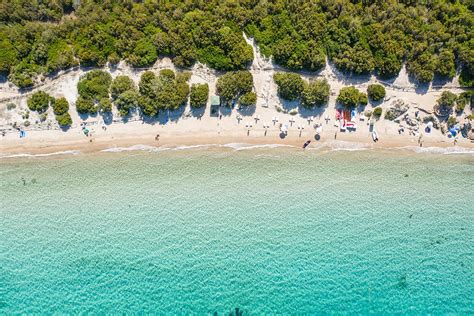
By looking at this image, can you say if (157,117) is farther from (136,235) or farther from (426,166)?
(426,166)

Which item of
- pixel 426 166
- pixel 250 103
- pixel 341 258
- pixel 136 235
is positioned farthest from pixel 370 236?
pixel 136 235

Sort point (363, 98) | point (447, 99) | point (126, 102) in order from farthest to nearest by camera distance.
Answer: point (363, 98)
point (447, 99)
point (126, 102)

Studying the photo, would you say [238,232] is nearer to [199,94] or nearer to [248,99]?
[248,99]

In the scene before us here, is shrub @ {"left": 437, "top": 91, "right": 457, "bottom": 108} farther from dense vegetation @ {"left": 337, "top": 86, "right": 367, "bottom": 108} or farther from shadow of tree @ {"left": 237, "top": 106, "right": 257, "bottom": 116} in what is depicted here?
shadow of tree @ {"left": 237, "top": 106, "right": 257, "bottom": 116}

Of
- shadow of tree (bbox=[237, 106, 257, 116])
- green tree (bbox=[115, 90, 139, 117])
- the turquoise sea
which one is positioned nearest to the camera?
the turquoise sea

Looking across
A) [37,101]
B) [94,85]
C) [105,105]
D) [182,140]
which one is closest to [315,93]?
[182,140]

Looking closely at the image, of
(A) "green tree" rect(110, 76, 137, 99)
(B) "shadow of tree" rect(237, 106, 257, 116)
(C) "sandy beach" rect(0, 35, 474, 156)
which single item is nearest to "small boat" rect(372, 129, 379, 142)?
(C) "sandy beach" rect(0, 35, 474, 156)

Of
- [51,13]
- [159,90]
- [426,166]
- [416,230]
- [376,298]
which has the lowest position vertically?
[376,298]
